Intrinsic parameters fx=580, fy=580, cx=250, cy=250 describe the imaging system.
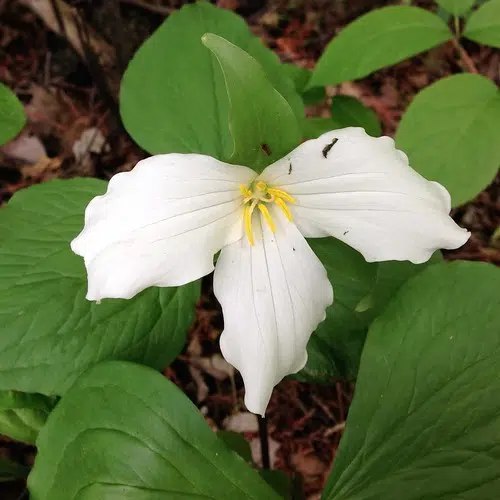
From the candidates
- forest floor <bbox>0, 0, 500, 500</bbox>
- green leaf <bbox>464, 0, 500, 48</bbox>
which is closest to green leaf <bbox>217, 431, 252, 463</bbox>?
forest floor <bbox>0, 0, 500, 500</bbox>

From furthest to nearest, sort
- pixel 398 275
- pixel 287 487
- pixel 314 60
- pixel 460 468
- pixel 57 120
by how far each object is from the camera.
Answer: pixel 314 60 → pixel 57 120 → pixel 287 487 → pixel 398 275 → pixel 460 468

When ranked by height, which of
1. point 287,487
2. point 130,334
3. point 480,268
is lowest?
point 287,487

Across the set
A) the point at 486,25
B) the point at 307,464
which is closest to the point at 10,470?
the point at 307,464

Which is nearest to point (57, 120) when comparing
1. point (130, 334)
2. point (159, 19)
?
point (159, 19)

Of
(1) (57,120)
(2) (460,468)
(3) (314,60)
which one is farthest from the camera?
(3) (314,60)

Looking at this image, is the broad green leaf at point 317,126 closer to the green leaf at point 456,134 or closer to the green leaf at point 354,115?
the green leaf at point 354,115

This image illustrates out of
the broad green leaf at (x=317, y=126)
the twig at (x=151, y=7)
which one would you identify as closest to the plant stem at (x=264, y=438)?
the broad green leaf at (x=317, y=126)

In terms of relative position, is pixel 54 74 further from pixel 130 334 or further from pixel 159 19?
pixel 130 334
